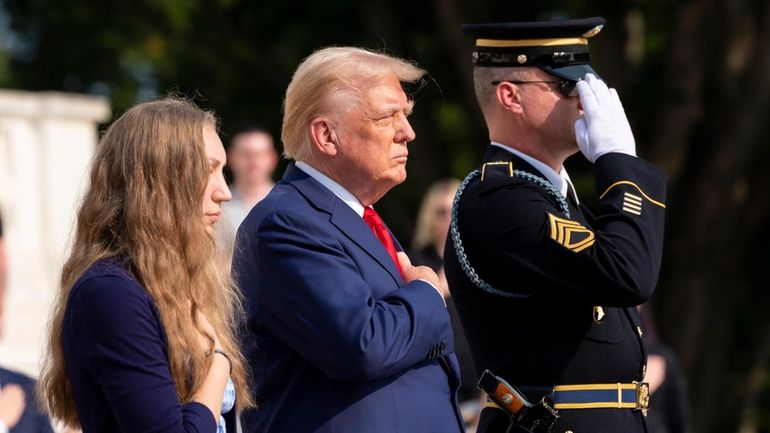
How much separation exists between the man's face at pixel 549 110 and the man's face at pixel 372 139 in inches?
16.7

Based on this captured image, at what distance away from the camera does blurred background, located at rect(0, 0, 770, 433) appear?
33.1ft

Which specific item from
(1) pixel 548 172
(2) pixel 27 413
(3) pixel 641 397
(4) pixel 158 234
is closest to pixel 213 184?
(4) pixel 158 234

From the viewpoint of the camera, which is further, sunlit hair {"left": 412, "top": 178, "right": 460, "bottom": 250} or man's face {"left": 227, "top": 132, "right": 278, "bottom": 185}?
man's face {"left": 227, "top": 132, "right": 278, "bottom": 185}

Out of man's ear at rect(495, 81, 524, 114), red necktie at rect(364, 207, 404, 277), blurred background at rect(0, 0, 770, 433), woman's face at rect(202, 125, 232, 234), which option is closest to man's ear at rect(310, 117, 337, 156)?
red necktie at rect(364, 207, 404, 277)

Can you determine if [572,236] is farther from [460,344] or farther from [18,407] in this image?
[460,344]

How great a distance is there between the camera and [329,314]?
126 inches

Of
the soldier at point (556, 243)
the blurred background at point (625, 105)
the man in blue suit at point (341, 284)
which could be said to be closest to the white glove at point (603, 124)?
the soldier at point (556, 243)

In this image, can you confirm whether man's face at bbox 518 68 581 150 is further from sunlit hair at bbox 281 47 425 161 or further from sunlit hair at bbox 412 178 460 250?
sunlit hair at bbox 412 178 460 250

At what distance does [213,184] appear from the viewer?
3250mm

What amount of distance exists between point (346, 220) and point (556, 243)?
51cm

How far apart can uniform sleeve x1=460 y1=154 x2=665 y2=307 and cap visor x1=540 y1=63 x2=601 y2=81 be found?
0.83 ft

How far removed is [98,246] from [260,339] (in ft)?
1.72

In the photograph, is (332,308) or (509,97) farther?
(509,97)

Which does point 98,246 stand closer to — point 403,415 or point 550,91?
point 403,415
